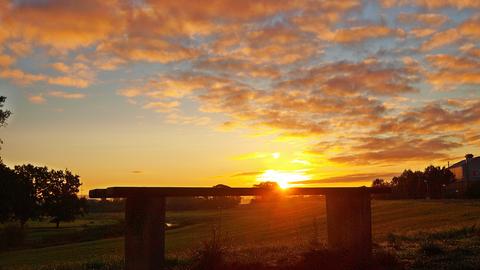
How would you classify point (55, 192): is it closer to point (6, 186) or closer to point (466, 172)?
point (6, 186)

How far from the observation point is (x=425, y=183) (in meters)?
83.2

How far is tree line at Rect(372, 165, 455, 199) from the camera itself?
82412mm

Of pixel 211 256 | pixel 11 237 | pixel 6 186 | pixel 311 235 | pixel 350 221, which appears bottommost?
pixel 11 237

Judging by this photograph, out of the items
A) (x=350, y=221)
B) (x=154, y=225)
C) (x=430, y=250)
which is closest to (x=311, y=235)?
(x=430, y=250)

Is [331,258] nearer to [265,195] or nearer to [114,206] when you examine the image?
[265,195]

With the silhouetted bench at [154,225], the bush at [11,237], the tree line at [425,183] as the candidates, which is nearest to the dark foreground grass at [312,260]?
the silhouetted bench at [154,225]

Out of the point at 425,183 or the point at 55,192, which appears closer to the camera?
the point at 55,192

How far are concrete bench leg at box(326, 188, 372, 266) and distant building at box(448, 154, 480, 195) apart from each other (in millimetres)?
83953

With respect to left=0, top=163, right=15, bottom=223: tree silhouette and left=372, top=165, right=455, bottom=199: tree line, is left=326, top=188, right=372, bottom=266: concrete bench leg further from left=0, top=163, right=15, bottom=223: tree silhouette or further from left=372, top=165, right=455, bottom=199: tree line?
left=372, top=165, right=455, bottom=199: tree line

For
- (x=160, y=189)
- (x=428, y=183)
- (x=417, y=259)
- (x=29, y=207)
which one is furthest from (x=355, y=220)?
(x=428, y=183)

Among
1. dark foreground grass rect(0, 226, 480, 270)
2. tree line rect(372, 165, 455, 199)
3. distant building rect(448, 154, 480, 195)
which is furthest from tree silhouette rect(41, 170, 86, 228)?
distant building rect(448, 154, 480, 195)

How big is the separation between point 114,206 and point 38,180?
6589 cm

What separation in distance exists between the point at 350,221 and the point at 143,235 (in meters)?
4.44

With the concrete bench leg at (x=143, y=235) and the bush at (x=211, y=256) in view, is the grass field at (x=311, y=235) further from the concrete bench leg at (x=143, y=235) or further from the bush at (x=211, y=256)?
the concrete bench leg at (x=143, y=235)
